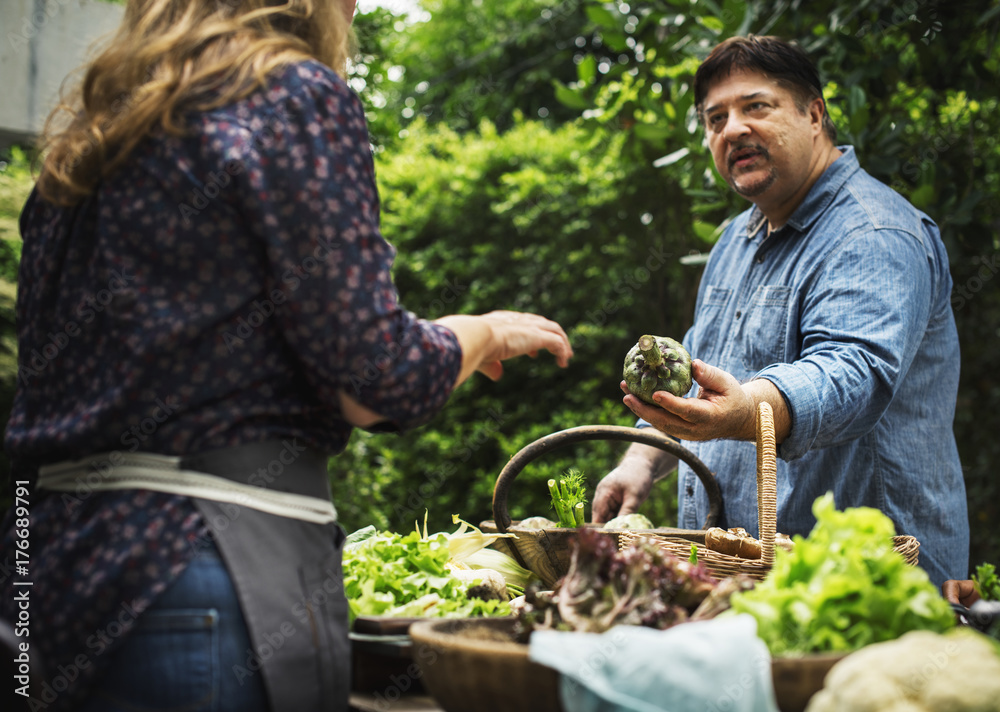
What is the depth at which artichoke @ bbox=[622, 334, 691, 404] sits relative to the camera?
2219mm

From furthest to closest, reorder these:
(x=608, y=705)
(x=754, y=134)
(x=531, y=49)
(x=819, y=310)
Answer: (x=531, y=49) → (x=754, y=134) → (x=819, y=310) → (x=608, y=705)

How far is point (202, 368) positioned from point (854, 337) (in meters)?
1.73

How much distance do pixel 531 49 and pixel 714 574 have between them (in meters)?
10.6

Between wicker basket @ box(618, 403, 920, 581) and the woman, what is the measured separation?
752 mm

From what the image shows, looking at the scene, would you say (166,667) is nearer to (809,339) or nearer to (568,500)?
(568,500)

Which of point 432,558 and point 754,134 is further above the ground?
point 754,134

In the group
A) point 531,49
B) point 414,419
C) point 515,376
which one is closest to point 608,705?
point 414,419

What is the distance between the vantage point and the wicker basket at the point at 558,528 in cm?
233

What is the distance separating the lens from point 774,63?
288 cm

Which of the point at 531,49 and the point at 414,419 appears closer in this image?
the point at 414,419

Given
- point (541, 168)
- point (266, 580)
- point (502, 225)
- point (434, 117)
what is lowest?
point (266, 580)

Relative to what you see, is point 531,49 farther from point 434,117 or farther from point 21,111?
point 21,111

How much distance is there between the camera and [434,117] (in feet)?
41.7

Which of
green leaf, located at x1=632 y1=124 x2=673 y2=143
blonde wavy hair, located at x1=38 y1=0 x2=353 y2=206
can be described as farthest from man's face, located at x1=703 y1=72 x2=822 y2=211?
blonde wavy hair, located at x1=38 y1=0 x2=353 y2=206
